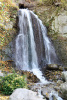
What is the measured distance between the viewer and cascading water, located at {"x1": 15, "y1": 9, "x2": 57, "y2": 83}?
31.9 ft

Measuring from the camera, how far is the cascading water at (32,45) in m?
9.74

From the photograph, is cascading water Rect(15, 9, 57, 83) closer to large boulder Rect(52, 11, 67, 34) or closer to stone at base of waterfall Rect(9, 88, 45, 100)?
large boulder Rect(52, 11, 67, 34)

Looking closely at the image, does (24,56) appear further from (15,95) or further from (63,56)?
(15,95)

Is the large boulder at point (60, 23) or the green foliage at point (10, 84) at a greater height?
the large boulder at point (60, 23)

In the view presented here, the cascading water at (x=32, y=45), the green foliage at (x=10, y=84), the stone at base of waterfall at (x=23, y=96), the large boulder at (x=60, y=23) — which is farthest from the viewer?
the large boulder at (x=60, y=23)

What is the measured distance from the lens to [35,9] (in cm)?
1372

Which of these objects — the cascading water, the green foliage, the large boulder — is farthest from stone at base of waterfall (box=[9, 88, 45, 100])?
the large boulder

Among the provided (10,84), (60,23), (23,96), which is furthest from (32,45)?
(23,96)

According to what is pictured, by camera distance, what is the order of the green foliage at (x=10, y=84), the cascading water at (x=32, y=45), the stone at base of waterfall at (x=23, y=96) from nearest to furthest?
1. the stone at base of waterfall at (x=23, y=96)
2. the green foliage at (x=10, y=84)
3. the cascading water at (x=32, y=45)

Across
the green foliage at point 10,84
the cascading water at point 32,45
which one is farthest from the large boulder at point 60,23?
the green foliage at point 10,84

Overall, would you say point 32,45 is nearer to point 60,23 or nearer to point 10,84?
point 60,23

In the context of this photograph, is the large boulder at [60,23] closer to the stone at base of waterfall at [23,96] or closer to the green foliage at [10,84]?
the green foliage at [10,84]

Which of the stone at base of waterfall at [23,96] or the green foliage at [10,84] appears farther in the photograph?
the green foliage at [10,84]

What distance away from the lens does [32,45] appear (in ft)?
34.5
